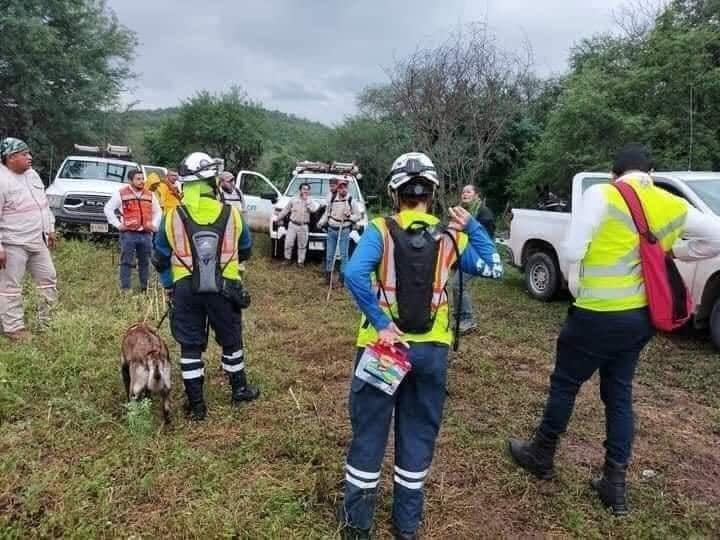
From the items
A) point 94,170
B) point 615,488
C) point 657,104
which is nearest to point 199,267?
point 615,488

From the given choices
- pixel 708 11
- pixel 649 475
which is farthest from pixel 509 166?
pixel 649 475

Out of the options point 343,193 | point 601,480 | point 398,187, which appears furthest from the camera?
point 343,193

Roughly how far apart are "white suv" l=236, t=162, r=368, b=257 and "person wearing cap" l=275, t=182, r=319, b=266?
6.6 inches

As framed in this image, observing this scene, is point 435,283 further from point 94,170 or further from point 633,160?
point 94,170

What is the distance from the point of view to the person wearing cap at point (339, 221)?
30.1 feet

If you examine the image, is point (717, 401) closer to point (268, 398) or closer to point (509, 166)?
point (268, 398)

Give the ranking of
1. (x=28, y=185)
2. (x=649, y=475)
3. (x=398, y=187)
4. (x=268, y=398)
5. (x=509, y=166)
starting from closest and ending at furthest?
(x=398, y=187)
(x=649, y=475)
(x=268, y=398)
(x=28, y=185)
(x=509, y=166)

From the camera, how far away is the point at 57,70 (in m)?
16.8

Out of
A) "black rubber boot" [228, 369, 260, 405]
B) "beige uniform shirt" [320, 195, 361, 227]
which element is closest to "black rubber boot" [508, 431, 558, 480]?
"black rubber boot" [228, 369, 260, 405]

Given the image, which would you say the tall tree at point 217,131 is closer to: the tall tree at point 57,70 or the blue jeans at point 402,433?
the tall tree at point 57,70

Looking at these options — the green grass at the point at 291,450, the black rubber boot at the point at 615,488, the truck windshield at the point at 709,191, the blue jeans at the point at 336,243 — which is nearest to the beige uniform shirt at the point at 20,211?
the green grass at the point at 291,450

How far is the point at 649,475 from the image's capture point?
349 cm

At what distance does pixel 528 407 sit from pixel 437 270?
2.36 m

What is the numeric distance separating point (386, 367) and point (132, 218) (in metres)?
5.90
